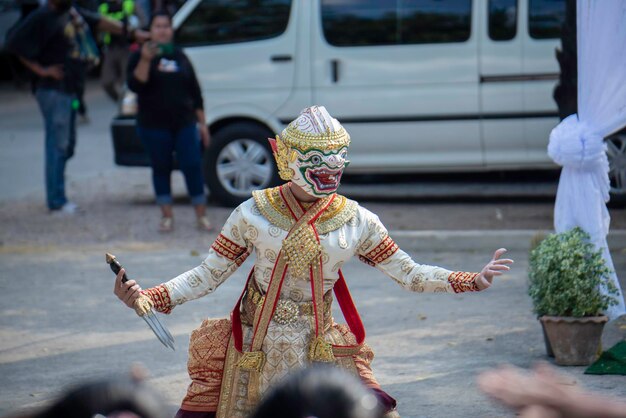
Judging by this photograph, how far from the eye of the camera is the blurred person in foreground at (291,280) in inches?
185

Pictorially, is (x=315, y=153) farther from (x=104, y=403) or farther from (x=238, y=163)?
(x=238, y=163)

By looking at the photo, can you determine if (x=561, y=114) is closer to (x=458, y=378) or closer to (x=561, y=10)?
(x=561, y=10)

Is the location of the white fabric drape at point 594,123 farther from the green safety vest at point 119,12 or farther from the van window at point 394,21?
the green safety vest at point 119,12

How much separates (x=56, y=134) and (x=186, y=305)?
3492 mm

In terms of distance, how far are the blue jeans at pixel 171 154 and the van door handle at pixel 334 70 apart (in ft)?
5.26

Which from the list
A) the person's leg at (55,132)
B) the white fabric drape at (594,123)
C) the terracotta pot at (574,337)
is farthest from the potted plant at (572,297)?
the person's leg at (55,132)

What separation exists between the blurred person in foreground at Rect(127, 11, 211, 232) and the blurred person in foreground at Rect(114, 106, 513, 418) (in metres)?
5.29

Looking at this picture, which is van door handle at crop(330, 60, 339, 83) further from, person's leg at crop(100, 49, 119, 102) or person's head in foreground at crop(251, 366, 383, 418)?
person's head in foreground at crop(251, 366, 383, 418)

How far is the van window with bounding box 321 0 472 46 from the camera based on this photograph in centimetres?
1100

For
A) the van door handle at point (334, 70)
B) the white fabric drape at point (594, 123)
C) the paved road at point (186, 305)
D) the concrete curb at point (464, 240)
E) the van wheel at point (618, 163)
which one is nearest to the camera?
the paved road at point (186, 305)

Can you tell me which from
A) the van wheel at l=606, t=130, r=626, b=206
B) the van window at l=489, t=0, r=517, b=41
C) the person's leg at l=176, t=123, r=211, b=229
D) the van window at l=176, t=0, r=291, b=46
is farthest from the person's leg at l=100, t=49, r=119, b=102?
the van wheel at l=606, t=130, r=626, b=206

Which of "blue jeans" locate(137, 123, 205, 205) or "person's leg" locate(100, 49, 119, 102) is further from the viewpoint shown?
"person's leg" locate(100, 49, 119, 102)

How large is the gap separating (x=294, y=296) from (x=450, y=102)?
6.45m

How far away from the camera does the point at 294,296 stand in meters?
4.78
